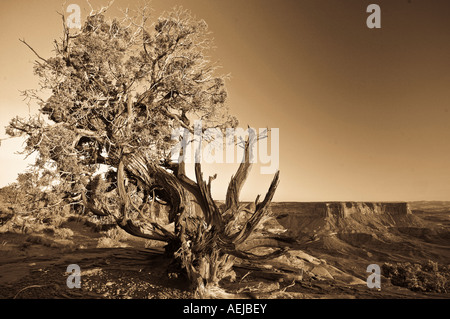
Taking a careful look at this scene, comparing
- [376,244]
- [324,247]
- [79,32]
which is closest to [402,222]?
[376,244]

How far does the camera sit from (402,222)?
5897 centimetres

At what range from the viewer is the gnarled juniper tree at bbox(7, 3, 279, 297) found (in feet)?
21.2

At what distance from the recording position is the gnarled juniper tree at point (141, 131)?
6.48m

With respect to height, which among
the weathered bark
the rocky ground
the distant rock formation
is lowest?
the distant rock formation

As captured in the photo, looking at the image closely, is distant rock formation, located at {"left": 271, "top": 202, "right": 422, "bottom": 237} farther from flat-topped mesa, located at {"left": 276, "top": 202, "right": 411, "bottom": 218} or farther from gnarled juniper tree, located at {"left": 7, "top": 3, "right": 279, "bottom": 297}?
gnarled juniper tree, located at {"left": 7, "top": 3, "right": 279, "bottom": 297}

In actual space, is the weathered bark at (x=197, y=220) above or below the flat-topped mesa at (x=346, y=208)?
above

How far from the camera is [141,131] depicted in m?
8.17

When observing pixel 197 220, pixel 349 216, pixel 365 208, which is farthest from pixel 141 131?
pixel 365 208

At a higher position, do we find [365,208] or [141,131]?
[141,131]

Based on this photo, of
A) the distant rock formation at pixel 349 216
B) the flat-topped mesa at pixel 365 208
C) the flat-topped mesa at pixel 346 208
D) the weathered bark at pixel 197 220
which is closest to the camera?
the weathered bark at pixel 197 220

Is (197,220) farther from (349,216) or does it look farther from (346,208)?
(346,208)

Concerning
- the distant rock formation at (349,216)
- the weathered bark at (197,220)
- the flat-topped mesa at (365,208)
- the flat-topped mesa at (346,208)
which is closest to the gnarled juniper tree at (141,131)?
the weathered bark at (197,220)

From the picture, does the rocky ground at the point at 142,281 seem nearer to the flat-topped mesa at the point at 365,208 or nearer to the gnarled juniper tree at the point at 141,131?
the gnarled juniper tree at the point at 141,131

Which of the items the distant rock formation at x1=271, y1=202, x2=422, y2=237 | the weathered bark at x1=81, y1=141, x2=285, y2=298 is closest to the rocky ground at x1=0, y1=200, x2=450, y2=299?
the weathered bark at x1=81, y1=141, x2=285, y2=298
